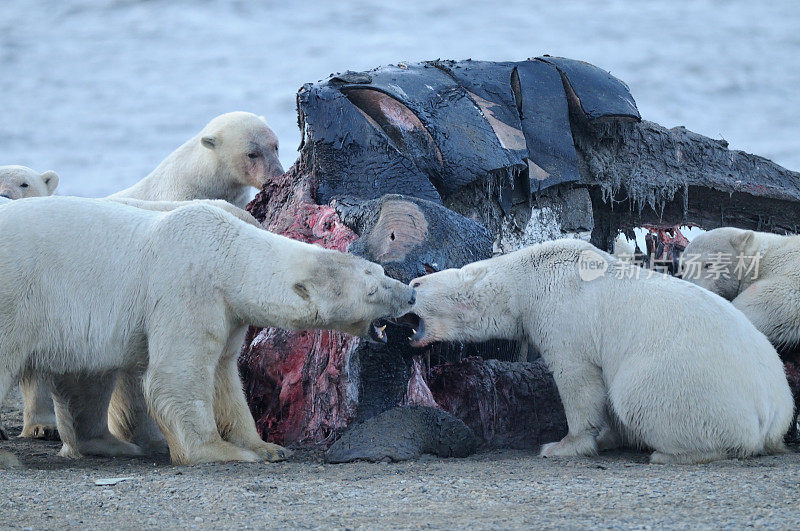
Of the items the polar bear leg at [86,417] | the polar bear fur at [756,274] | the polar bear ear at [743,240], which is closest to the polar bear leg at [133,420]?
the polar bear leg at [86,417]

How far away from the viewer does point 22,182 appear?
10305 mm

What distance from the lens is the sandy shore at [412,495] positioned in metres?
4.04

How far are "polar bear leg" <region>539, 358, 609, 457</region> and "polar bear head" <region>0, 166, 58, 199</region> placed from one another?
6.13 meters

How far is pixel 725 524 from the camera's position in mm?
3791

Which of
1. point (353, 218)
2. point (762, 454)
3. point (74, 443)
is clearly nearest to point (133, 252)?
point (74, 443)

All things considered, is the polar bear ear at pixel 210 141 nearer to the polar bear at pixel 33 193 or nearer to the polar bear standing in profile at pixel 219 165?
the polar bear standing in profile at pixel 219 165

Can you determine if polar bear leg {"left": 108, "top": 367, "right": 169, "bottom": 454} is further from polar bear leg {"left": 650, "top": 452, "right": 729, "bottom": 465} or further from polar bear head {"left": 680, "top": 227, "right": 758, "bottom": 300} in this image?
polar bear head {"left": 680, "top": 227, "right": 758, "bottom": 300}

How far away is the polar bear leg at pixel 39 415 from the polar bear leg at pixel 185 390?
2.28 m

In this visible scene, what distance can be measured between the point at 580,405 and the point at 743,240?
3.07 metres

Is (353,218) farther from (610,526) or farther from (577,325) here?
(610,526)

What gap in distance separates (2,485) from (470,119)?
5281mm

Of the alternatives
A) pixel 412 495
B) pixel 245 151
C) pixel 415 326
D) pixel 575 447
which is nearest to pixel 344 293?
pixel 415 326

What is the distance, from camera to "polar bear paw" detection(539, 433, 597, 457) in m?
6.14

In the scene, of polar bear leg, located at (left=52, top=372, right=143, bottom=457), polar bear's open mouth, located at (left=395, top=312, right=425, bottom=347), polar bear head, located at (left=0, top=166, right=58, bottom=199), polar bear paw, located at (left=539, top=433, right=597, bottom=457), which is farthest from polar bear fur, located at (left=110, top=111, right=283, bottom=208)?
polar bear paw, located at (left=539, top=433, right=597, bottom=457)
